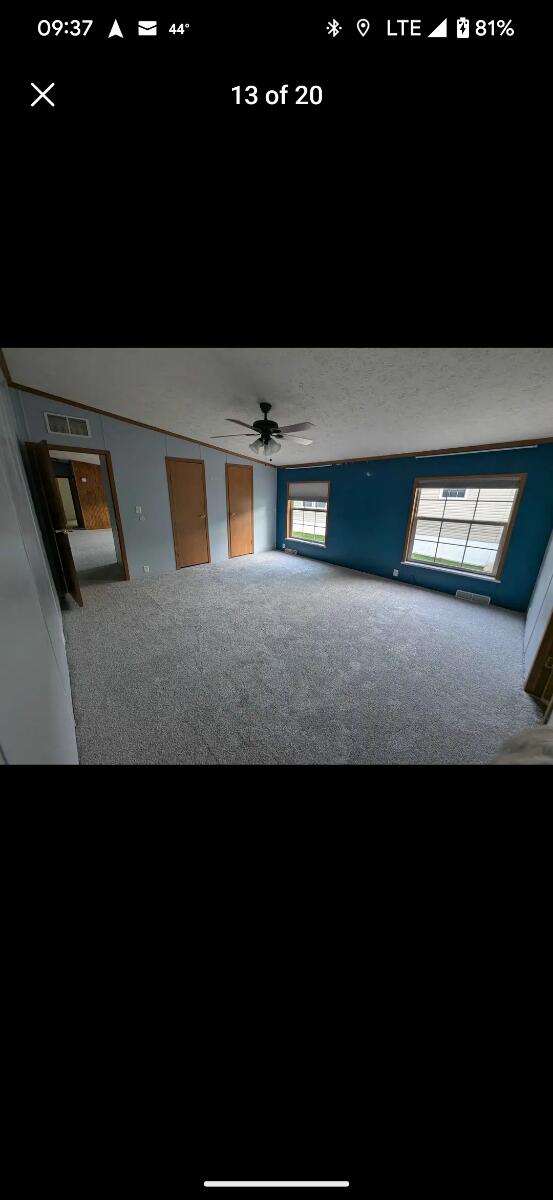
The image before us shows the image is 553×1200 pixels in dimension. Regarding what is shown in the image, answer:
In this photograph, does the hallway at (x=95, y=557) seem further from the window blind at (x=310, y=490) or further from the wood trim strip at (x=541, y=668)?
the wood trim strip at (x=541, y=668)

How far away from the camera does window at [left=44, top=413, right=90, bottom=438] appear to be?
12.2 ft

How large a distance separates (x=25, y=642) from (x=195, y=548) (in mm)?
4574

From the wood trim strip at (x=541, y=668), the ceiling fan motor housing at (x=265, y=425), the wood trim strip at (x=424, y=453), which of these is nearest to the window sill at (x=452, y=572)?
the wood trim strip at (x=424, y=453)

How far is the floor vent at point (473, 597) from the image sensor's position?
13.8 feet

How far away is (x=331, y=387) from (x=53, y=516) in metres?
3.01
